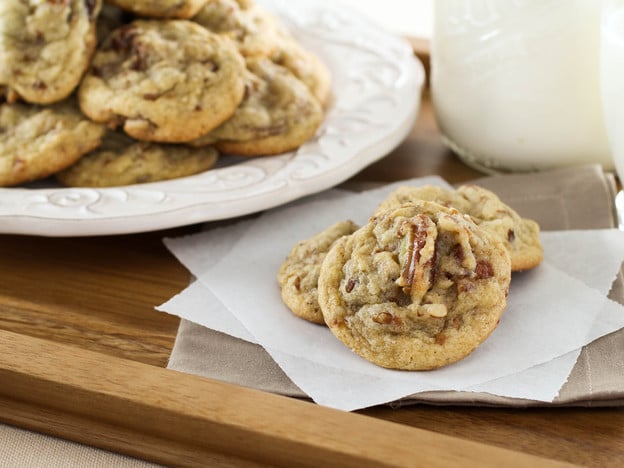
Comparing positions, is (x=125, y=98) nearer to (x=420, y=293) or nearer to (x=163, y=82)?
(x=163, y=82)

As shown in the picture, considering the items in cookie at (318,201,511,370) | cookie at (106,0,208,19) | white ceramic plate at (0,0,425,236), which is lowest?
white ceramic plate at (0,0,425,236)

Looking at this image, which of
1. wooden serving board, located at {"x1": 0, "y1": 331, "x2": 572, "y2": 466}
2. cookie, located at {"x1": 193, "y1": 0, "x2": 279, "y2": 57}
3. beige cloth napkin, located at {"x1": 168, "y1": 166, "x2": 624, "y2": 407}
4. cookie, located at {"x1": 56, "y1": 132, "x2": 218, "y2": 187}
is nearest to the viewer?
wooden serving board, located at {"x1": 0, "y1": 331, "x2": 572, "y2": 466}

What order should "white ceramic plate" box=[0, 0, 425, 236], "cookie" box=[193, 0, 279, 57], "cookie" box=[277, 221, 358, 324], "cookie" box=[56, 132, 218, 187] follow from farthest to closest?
"cookie" box=[193, 0, 279, 57] < "cookie" box=[56, 132, 218, 187] < "white ceramic plate" box=[0, 0, 425, 236] < "cookie" box=[277, 221, 358, 324]

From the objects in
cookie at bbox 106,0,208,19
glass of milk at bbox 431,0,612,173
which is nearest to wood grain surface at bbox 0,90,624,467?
cookie at bbox 106,0,208,19

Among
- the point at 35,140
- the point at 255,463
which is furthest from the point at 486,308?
the point at 35,140

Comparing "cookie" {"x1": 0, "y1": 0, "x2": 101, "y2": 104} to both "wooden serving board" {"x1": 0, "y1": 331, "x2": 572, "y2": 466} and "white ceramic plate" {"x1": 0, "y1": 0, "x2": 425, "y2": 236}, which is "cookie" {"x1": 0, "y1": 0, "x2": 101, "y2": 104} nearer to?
"white ceramic plate" {"x1": 0, "y1": 0, "x2": 425, "y2": 236}

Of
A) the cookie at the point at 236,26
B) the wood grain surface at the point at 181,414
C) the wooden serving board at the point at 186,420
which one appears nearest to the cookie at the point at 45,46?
the cookie at the point at 236,26

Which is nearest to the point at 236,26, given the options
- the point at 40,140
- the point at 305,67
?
the point at 305,67

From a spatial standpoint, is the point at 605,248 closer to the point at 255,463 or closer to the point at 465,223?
the point at 465,223
